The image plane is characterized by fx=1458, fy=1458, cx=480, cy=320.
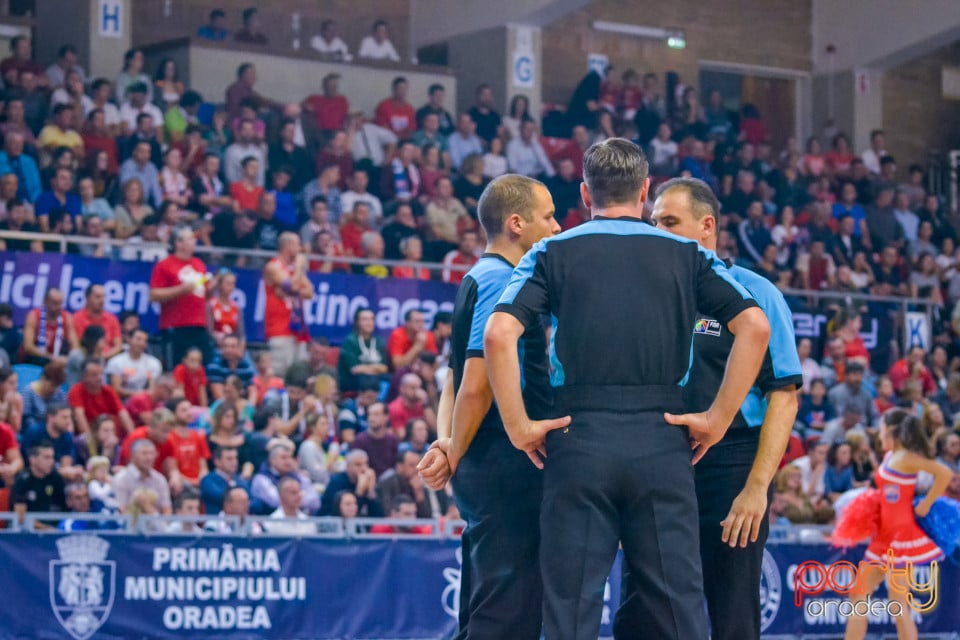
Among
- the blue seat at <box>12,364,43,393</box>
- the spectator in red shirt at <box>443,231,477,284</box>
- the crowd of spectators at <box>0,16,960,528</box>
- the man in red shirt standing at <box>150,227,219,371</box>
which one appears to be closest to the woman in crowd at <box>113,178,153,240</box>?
the crowd of spectators at <box>0,16,960,528</box>

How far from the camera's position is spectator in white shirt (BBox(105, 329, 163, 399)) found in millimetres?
13211

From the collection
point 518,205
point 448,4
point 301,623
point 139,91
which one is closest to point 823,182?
point 448,4

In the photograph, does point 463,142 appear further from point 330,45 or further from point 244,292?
point 244,292

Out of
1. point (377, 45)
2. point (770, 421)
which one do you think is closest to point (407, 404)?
point (377, 45)

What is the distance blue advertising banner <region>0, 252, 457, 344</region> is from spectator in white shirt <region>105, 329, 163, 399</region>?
2.72ft

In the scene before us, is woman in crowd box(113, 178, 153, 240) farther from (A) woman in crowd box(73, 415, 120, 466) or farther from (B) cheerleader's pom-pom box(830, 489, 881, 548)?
(B) cheerleader's pom-pom box(830, 489, 881, 548)

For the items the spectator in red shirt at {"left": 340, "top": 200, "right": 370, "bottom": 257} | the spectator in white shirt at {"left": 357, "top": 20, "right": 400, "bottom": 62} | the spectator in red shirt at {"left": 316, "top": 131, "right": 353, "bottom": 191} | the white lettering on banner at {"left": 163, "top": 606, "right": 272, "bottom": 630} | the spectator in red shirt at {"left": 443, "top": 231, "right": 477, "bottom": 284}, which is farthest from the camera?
the spectator in white shirt at {"left": 357, "top": 20, "right": 400, "bottom": 62}

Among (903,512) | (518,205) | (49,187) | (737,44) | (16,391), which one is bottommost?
(903,512)

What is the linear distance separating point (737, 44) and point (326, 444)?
1428 centimetres

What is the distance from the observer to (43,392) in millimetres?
12664

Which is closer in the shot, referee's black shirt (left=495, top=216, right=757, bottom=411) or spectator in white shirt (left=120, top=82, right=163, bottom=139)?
referee's black shirt (left=495, top=216, right=757, bottom=411)

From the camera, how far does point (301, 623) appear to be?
10.8m

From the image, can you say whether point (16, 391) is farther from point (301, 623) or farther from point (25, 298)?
point (301, 623)

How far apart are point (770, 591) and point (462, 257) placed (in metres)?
6.10
